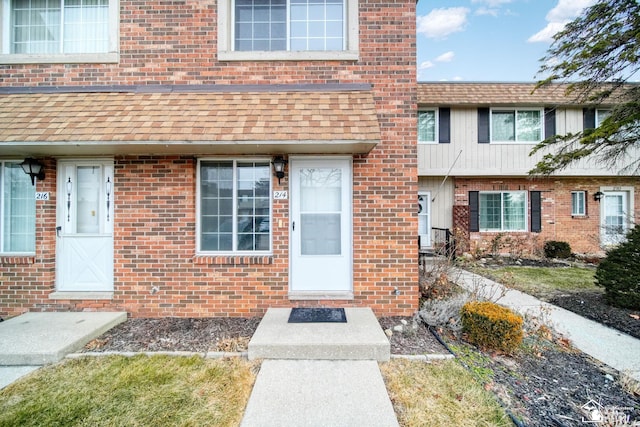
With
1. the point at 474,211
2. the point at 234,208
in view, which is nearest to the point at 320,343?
the point at 234,208

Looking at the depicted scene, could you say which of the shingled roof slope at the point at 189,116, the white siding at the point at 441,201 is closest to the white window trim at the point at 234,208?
the shingled roof slope at the point at 189,116

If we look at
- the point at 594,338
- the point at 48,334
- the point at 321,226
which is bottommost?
the point at 594,338

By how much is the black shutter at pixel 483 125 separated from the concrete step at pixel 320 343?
10.6 metres

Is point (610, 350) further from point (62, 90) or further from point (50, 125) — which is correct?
point (62, 90)

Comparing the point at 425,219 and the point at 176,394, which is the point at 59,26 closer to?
the point at 176,394

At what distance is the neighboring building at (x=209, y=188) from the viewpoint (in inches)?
189

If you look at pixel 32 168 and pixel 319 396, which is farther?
pixel 32 168

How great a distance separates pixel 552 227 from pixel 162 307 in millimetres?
14117

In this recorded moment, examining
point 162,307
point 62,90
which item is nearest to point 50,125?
point 62,90

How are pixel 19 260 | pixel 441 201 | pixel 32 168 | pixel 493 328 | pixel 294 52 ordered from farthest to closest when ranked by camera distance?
pixel 441 201
pixel 294 52
pixel 19 260
pixel 32 168
pixel 493 328

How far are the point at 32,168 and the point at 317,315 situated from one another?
5104 mm

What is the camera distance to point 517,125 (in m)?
11.5

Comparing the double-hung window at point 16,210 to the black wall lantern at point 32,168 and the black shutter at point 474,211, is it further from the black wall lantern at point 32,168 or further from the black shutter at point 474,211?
the black shutter at point 474,211

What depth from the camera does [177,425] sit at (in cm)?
246
